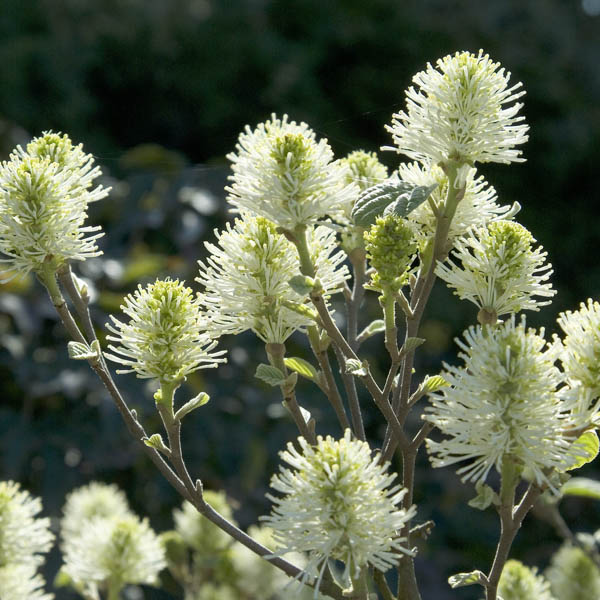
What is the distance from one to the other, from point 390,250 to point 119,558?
1.20 ft

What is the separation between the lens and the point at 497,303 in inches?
18.4

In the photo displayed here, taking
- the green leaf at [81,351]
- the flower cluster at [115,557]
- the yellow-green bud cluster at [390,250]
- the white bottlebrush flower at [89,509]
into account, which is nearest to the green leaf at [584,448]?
the yellow-green bud cluster at [390,250]

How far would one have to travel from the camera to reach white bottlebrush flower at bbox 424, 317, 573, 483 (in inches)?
15.6

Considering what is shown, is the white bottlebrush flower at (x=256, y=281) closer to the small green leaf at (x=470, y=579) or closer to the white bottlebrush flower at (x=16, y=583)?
the small green leaf at (x=470, y=579)

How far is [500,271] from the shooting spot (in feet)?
1.52


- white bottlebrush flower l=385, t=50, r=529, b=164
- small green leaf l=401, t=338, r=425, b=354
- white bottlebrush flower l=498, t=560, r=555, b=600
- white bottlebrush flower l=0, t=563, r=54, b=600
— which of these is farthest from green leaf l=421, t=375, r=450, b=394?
white bottlebrush flower l=0, t=563, r=54, b=600

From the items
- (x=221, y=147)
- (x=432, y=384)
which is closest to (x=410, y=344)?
(x=432, y=384)

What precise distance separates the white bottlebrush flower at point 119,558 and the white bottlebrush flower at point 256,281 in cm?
26

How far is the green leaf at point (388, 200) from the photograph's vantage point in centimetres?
44

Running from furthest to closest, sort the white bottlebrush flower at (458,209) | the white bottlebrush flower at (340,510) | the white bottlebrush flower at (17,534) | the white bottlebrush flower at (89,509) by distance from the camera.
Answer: the white bottlebrush flower at (89,509) < the white bottlebrush flower at (17,534) < the white bottlebrush flower at (458,209) < the white bottlebrush flower at (340,510)

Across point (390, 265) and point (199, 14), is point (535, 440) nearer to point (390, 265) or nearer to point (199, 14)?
point (390, 265)

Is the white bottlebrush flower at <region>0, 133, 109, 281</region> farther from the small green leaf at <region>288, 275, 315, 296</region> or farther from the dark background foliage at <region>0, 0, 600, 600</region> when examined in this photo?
the dark background foliage at <region>0, 0, 600, 600</region>

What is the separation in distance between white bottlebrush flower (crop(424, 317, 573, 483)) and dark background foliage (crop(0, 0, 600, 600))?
1077mm

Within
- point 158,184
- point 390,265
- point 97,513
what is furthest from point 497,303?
point 158,184
